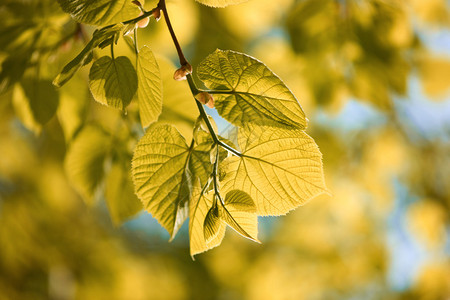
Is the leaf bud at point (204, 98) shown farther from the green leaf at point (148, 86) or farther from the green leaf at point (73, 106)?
the green leaf at point (73, 106)

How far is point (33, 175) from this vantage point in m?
3.43

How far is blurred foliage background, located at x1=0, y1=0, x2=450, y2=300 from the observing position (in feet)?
3.07

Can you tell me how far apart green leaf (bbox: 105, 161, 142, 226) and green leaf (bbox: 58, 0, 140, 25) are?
0.42 m

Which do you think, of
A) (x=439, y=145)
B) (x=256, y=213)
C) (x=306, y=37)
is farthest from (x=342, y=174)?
(x=256, y=213)

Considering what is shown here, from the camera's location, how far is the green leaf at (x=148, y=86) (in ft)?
1.95

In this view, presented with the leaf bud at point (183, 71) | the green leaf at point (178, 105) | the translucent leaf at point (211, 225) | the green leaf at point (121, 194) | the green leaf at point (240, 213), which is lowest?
the green leaf at point (121, 194)

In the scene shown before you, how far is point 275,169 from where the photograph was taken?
0.59 meters

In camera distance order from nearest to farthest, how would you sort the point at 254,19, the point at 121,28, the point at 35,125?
the point at 121,28 → the point at 35,125 → the point at 254,19

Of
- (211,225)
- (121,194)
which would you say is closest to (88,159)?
(121,194)

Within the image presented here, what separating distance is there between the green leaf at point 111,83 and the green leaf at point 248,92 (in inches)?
4.6

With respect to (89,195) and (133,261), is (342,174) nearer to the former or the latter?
(133,261)

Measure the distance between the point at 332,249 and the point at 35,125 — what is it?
9.83ft

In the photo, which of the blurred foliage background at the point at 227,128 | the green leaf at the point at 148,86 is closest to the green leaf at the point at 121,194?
the blurred foliage background at the point at 227,128

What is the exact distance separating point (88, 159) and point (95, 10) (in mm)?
476
